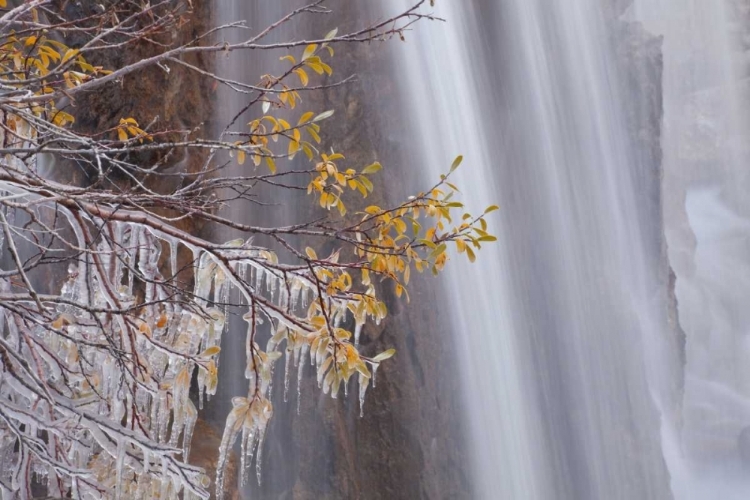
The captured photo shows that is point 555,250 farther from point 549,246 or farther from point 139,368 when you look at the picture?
point 139,368

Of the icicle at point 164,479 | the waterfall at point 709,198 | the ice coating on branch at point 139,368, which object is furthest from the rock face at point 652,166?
the icicle at point 164,479

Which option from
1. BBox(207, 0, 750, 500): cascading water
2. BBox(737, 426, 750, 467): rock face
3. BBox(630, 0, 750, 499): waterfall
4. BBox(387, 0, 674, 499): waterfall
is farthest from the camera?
BBox(630, 0, 750, 499): waterfall

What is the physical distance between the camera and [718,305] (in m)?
15.3

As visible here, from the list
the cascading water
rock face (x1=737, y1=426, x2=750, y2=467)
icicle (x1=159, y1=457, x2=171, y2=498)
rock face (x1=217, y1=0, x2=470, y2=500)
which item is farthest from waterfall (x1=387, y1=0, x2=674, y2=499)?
icicle (x1=159, y1=457, x2=171, y2=498)

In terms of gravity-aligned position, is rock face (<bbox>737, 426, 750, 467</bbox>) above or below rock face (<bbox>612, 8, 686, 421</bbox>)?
below

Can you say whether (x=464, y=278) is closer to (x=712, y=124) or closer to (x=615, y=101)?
(x=615, y=101)

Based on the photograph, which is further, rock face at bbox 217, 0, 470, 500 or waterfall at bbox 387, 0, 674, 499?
waterfall at bbox 387, 0, 674, 499

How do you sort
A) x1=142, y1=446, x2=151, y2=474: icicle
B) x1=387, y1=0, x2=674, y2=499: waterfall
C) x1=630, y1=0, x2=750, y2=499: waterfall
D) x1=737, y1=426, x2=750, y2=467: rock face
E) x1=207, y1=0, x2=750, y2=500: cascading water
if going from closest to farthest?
1. x1=142, y1=446, x2=151, y2=474: icicle
2. x1=207, y1=0, x2=750, y2=500: cascading water
3. x1=387, y1=0, x2=674, y2=499: waterfall
4. x1=737, y1=426, x2=750, y2=467: rock face
5. x1=630, y1=0, x2=750, y2=499: waterfall

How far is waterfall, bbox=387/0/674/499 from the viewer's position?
7160mm

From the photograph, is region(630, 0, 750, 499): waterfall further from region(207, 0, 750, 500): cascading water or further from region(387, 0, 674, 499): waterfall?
region(387, 0, 674, 499): waterfall

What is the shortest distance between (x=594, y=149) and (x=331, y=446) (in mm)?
5722

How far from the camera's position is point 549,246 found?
27.5 ft

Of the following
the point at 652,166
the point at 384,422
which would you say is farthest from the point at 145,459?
the point at 652,166

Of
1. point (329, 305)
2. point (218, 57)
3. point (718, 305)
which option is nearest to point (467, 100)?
point (218, 57)
